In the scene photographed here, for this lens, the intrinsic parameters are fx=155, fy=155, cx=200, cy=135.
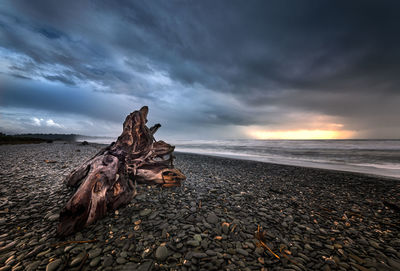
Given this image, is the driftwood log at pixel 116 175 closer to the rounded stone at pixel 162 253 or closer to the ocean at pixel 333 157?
the rounded stone at pixel 162 253

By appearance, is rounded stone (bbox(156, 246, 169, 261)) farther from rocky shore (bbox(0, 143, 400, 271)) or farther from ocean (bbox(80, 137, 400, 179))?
ocean (bbox(80, 137, 400, 179))

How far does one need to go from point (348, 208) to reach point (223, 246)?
4413 millimetres

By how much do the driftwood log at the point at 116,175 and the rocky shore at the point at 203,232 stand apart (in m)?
0.25

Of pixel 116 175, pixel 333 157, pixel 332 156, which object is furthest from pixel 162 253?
pixel 332 156

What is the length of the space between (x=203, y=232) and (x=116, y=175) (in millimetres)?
2611

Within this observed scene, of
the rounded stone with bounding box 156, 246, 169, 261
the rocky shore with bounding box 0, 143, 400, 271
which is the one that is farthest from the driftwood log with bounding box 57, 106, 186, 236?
the rounded stone with bounding box 156, 246, 169, 261

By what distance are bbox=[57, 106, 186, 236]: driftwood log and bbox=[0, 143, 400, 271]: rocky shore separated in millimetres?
252

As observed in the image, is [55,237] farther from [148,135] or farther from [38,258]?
[148,135]

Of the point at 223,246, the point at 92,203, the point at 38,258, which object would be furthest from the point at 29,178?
the point at 223,246

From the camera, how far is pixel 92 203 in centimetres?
312

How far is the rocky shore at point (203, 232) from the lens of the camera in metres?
2.34

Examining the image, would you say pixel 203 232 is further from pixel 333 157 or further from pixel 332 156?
pixel 332 156

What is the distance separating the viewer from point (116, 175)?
405cm

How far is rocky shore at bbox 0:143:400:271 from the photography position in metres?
2.34
